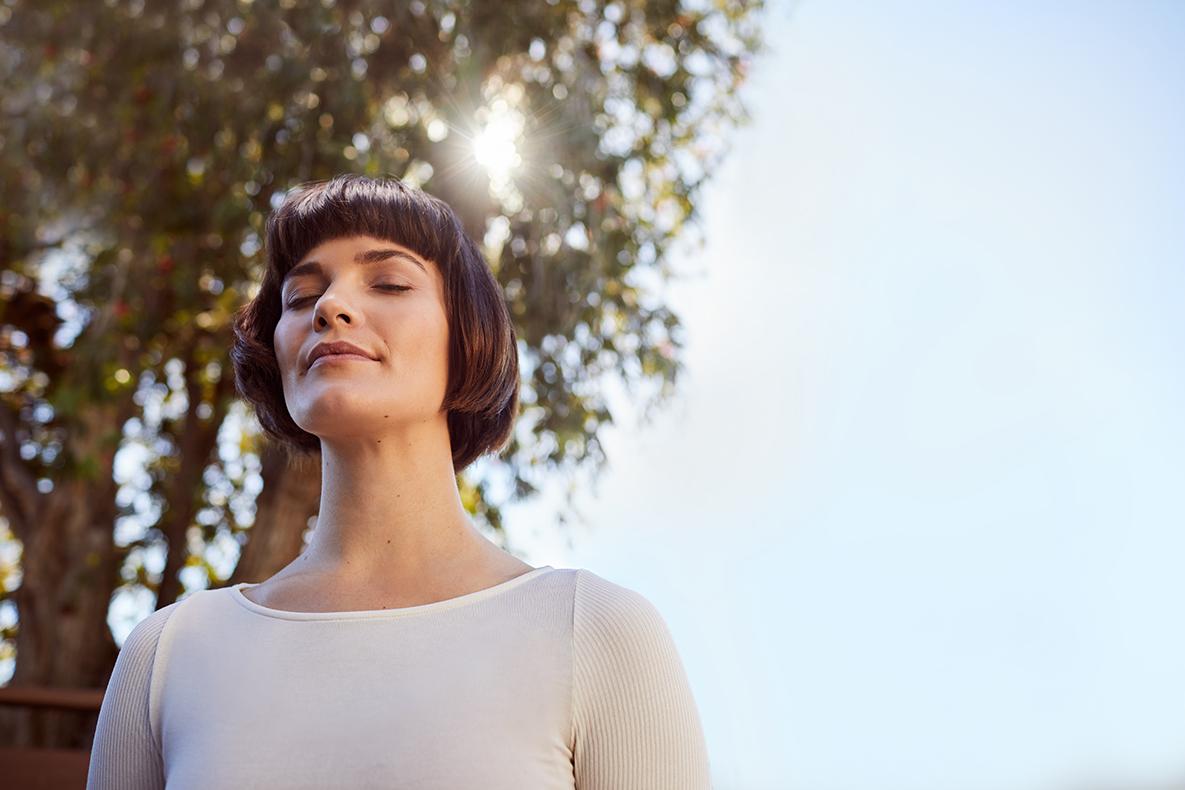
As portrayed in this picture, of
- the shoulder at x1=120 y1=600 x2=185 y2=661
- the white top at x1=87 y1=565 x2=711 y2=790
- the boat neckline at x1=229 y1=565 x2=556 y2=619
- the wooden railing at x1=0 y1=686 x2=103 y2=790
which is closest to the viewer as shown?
the white top at x1=87 y1=565 x2=711 y2=790

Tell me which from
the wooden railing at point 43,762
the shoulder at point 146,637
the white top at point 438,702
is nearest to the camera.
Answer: the white top at point 438,702

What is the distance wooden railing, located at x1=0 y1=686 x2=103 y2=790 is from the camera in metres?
3.40

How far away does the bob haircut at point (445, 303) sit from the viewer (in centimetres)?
144

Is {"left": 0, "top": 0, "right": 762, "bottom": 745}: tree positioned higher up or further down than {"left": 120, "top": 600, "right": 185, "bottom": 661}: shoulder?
higher up

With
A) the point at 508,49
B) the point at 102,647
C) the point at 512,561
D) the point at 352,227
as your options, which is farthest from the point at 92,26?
the point at 512,561

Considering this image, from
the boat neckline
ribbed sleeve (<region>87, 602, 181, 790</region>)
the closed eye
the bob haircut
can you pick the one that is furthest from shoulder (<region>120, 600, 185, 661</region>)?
the closed eye

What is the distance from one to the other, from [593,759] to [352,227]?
0.78 meters

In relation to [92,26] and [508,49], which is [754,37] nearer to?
[508,49]

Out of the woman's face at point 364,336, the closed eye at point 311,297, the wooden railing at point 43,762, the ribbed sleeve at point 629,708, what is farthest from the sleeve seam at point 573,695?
the wooden railing at point 43,762

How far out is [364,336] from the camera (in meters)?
1.33

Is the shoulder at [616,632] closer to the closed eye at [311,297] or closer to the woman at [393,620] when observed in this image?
the woman at [393,620]

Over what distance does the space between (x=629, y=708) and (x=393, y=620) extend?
1.02ft

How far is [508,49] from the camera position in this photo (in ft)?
13.5

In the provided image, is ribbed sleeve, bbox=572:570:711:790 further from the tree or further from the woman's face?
the tree
